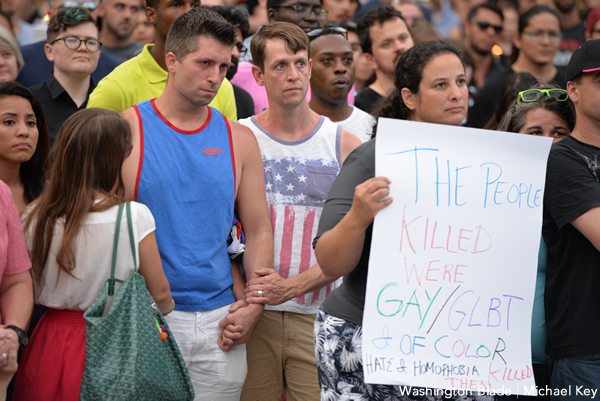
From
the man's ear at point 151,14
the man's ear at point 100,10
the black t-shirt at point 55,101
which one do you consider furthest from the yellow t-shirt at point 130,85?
the man's ear at point 100,10

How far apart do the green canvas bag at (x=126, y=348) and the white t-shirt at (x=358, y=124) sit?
85.3 inches

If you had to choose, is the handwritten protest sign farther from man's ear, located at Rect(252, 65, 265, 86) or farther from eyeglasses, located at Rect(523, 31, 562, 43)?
eyeglasses, located at Rect(523, 31, 562, 43)

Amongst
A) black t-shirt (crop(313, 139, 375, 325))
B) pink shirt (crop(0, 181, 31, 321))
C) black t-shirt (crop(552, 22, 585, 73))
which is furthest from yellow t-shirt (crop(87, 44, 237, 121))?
black t-shirt (crop(552, 22, 585, 73))

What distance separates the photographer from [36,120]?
3.44 meters

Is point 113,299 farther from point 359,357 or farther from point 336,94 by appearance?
point 336,94

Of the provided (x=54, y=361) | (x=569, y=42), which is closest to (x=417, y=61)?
(x=54, y=361)

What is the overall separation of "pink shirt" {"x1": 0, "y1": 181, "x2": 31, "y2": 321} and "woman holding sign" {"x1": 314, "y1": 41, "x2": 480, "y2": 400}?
124 cm

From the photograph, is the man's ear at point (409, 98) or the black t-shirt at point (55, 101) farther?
the black t-shirt at point (55, 101)

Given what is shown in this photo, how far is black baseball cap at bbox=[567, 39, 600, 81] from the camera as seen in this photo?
276 centimetres

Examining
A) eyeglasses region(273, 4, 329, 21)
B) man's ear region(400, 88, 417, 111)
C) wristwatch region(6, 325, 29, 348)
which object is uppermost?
eyeglasses region(273, 4, 329, 21)

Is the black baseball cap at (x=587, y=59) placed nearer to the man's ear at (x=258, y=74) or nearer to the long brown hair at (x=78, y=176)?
the man's ear at (x=258, y=74)

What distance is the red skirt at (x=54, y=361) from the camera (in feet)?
8.96

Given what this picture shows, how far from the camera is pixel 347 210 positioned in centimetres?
251

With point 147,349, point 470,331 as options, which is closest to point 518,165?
point 470,331
